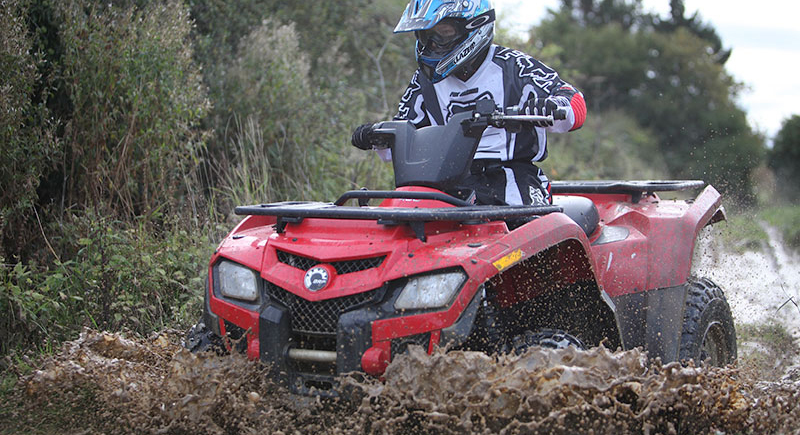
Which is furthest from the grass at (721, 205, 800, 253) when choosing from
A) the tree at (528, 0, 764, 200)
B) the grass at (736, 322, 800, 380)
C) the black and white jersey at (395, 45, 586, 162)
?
the tree at (528, 0, 764, 200)

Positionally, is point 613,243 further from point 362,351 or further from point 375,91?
point 375,91

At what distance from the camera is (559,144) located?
20.1 meters

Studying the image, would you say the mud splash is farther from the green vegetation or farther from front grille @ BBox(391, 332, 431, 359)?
the green vegetation

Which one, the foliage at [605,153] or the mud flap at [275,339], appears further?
the foliage at [605,153]

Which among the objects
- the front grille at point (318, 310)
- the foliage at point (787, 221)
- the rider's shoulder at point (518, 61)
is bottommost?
the foliage at point (787, 221)

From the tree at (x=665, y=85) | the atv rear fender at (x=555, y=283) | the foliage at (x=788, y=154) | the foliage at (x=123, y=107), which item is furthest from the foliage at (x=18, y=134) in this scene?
the tree at (x=665, y=85)

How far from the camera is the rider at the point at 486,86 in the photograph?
4.28m

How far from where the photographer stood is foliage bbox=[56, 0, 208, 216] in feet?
20.6

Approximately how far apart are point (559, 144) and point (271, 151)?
42.1 feet

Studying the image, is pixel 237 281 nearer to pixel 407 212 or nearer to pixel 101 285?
pixel 407 212

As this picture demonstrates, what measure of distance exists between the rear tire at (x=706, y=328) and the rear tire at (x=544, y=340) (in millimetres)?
1160

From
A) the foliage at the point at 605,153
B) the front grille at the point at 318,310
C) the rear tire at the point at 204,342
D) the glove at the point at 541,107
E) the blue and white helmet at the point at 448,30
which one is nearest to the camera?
the front grille at the point at 318,310

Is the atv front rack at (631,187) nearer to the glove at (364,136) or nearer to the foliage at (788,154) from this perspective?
the glove at (364,136)

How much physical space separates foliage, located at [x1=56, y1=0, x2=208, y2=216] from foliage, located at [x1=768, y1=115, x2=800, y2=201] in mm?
27525
